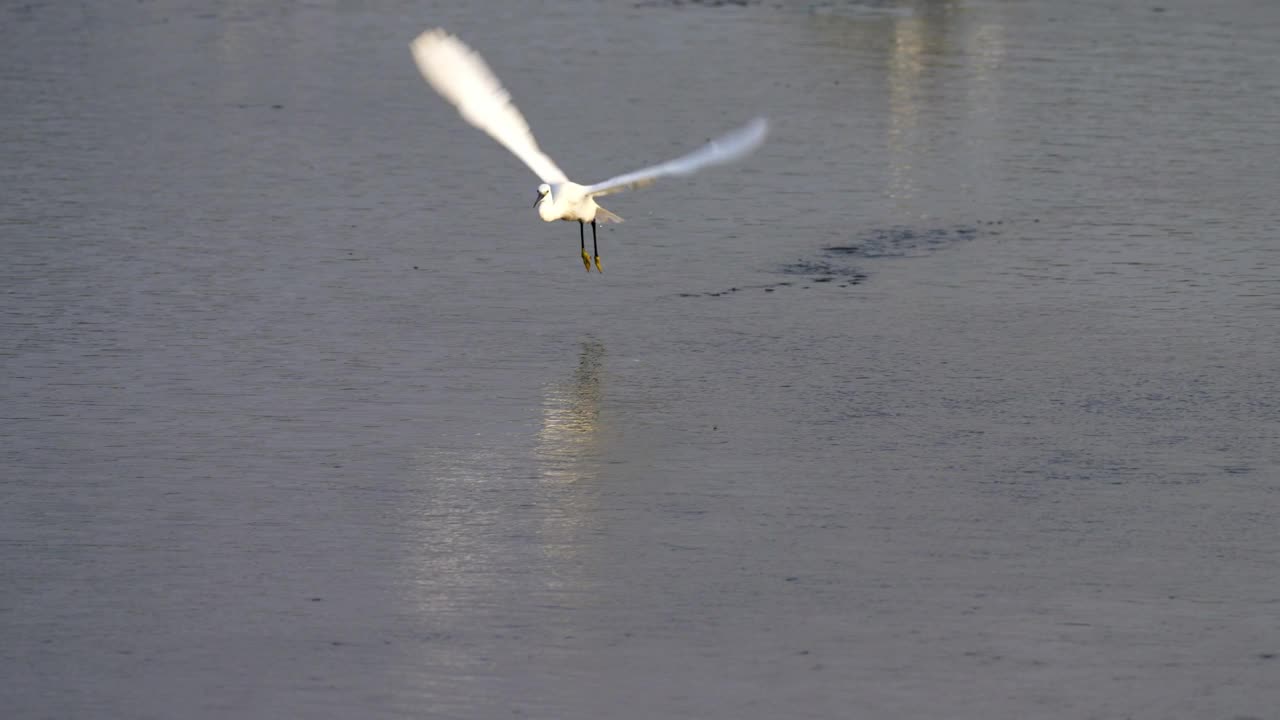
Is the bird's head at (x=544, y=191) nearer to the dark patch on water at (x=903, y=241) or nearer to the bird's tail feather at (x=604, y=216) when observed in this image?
the bird's tail feather at (x=604, y=216)

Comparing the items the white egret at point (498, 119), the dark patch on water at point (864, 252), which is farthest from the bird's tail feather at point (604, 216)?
the dark patch on water at point (864, 252)

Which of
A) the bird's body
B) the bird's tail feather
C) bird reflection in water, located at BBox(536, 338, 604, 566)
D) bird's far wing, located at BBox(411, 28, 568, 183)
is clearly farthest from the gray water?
bird's far wing, located at BBox(411, 28, 568, 183)

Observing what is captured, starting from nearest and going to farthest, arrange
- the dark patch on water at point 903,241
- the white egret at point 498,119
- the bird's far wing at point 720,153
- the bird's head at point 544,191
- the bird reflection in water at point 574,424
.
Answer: the bird reflection in water at point 574,424, the bird's far wing at point 720,153, the bird's head at point 544,191, the white egret at point 498,119, the dark patch on water at point 903,241

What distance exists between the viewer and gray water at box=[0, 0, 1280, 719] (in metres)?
6.93

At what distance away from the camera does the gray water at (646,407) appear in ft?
22.7

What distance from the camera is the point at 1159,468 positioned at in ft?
29.2

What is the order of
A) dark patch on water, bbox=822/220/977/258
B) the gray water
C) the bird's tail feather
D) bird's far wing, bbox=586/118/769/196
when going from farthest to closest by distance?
1. dark patch on water, bbox=822/220/977/258
2. the bird's tail feather
3. bird's far wing, bbox=586/118/769/196
4. the gray water

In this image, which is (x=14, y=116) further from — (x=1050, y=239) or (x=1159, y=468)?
(x=1159, y=468)

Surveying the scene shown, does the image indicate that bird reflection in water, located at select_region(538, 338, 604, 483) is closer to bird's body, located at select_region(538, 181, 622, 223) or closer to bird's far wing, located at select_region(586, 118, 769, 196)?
bird's body, located at select_region(538, 181, 622, 223)

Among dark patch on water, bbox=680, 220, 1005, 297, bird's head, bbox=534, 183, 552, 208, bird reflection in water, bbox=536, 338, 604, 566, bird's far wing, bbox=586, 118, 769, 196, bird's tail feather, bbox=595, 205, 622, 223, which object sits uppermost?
bird's far wing, bbox=586, 118, 769, 196

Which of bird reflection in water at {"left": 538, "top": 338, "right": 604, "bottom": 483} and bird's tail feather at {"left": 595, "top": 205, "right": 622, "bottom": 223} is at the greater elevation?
bird's tail feather at {"left": 595, "top": 205, "right": 622, "bottom": 223}

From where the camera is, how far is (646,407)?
32.3 feet

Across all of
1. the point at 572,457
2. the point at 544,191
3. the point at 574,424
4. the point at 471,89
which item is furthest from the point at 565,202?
the point at 572,457

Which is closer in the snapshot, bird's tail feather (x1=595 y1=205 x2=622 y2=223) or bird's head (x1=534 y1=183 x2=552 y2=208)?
bird's head (x1=534 y1=183 x2=552 y2=208)
